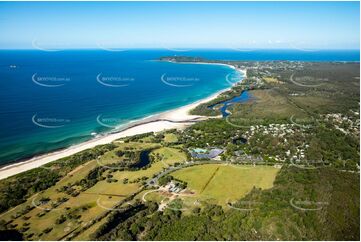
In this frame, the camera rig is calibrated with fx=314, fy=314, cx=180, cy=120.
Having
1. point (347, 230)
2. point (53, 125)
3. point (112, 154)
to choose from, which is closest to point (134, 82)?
point (53, 125)

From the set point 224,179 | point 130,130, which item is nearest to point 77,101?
point 130,130

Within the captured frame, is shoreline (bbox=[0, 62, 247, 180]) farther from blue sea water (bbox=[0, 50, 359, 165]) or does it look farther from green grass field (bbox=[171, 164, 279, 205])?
green grass field (bbox=[171, 164, 279, 205])

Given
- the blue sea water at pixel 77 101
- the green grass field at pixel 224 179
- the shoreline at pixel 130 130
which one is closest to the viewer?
the green grass field at pixel 224 179

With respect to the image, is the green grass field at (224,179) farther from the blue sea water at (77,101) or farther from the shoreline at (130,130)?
the blue sea water at (77,101)

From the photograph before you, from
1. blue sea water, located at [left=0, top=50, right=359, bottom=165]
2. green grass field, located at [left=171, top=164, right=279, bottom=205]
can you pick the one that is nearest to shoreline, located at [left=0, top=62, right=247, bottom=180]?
blue sea water, located at [left=0, top=50, right=359, bottom=165]

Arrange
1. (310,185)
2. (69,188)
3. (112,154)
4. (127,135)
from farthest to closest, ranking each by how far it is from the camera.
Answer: (127,135), (112,154), (69,188), (310,185)

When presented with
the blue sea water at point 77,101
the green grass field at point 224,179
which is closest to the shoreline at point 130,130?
the blue sea water at point 77,101

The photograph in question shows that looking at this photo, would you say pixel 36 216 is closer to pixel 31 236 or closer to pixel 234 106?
pixel 31 236

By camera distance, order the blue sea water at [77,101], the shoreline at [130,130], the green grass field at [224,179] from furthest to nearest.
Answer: the blue sea water at [77,101] → the shoreline at [130,130] → the green grass field at [224,179]

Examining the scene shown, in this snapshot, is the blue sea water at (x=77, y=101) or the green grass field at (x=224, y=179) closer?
the green grass field at (x=224, y=179)
